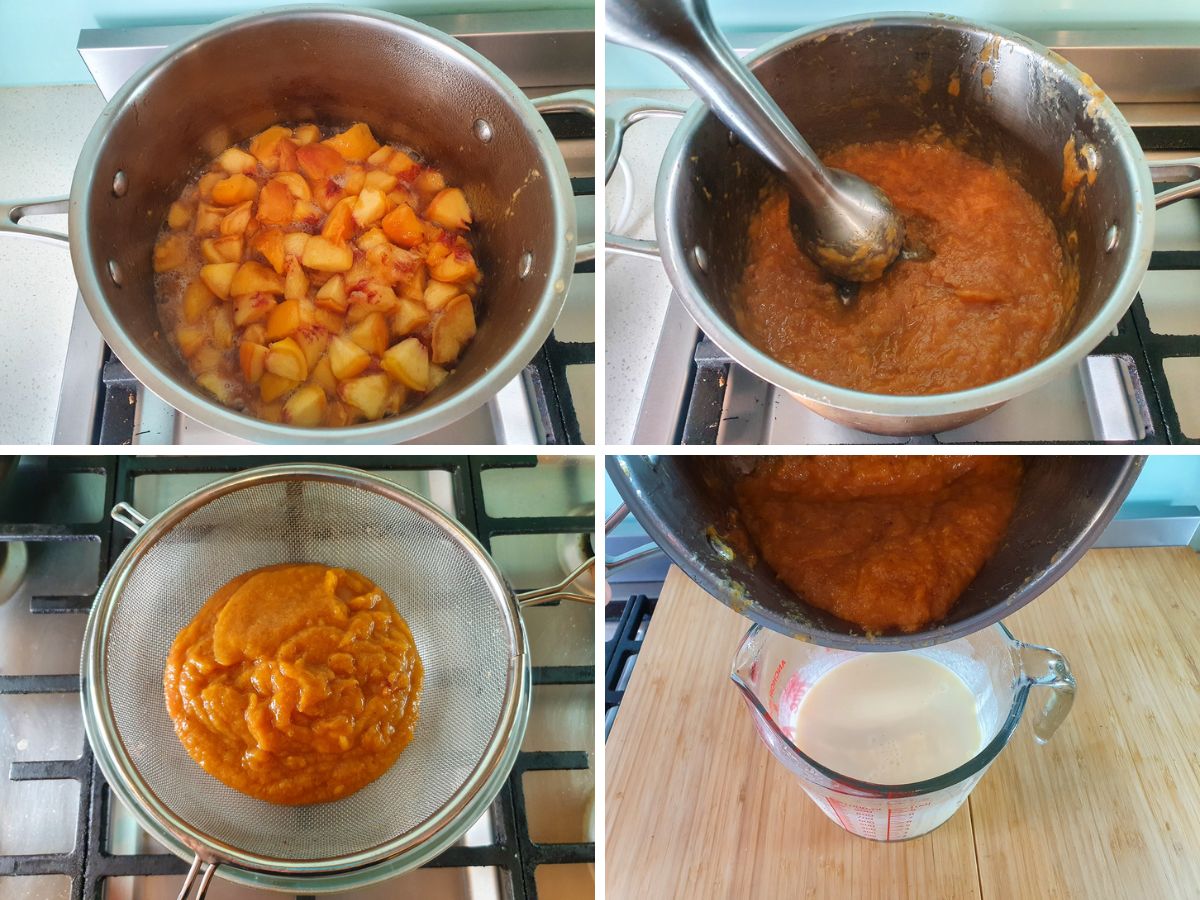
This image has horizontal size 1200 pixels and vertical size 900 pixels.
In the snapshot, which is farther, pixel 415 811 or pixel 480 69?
pixel 415 811

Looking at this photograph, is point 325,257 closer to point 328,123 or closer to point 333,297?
point 333,297

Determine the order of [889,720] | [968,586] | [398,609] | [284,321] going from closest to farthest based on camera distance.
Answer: [968,586] < [284,321] < [889,720] < [398,609]

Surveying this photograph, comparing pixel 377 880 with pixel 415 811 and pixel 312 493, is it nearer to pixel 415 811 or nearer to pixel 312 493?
pixel 415 811

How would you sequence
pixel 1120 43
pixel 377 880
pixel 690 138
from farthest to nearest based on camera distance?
1. pixel 1120 43
2. pixel 377 880
3. pixel 690 138

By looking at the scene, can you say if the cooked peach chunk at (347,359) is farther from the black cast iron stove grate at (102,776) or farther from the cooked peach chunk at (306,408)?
the black cast iron stove grate at (102,776)

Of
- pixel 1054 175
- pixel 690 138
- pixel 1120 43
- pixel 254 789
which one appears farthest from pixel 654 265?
pixel 254 789

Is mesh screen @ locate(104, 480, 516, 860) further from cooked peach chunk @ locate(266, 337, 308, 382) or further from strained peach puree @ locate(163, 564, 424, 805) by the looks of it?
cooked peach chunk @ locate(266, 337, 308, 382)

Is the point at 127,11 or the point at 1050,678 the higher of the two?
the point at 127,11

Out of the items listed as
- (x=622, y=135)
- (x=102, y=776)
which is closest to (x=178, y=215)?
(x=622, y=135)
